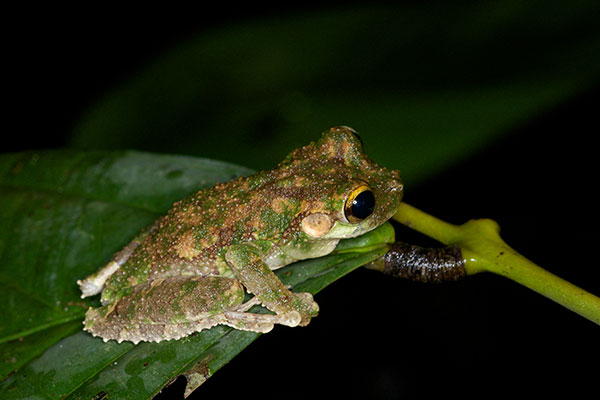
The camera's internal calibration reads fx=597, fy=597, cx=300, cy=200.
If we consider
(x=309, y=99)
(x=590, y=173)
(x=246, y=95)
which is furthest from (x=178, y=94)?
(x=590, y=173)

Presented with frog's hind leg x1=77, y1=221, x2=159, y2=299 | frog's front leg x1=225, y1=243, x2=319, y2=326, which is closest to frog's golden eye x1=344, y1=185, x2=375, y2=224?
frog's front leg x1=225, y1=243, x2=319, y2=326

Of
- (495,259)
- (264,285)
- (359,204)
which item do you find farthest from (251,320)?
(495,259)

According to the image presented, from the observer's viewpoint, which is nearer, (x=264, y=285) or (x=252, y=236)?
(x=264, y=285)

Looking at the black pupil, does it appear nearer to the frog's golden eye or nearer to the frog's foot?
the frog's golden eye

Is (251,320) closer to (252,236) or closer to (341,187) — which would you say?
(252,236)

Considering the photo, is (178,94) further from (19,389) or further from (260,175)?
(19,389)

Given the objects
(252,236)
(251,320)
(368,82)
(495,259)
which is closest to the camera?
(495,259)
